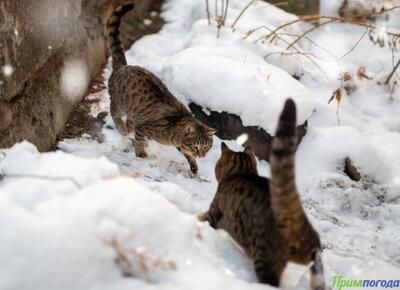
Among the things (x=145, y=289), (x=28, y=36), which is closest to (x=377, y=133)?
(x=28, y=36)

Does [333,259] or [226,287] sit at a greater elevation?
[226,287]

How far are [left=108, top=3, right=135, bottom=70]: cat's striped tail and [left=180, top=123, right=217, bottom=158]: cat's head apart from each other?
3.82 ft

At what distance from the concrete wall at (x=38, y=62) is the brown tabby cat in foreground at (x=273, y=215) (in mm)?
1522

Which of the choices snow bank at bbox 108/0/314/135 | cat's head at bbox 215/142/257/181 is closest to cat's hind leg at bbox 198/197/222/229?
cat's head at bbox 215/142/257/181

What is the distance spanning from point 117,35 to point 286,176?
3.26 meters

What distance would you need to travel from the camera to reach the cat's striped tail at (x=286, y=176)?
2.12m

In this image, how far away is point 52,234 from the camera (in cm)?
195

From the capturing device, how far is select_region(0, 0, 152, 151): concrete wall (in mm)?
3168

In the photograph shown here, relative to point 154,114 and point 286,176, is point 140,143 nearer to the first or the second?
point 154,114

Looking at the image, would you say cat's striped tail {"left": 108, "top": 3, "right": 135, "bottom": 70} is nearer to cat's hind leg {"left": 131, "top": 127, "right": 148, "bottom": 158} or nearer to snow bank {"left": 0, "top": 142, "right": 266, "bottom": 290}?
cat's hind leg {"left": 131, "top": 127, "right": 148, "bottom": 158}

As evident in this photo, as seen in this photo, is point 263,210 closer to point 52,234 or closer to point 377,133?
point 52,234

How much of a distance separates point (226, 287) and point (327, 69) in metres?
4.86

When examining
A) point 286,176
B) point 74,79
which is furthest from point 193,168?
point 286,176

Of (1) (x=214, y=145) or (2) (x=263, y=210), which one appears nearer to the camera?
(2) (x=263, y=210)
